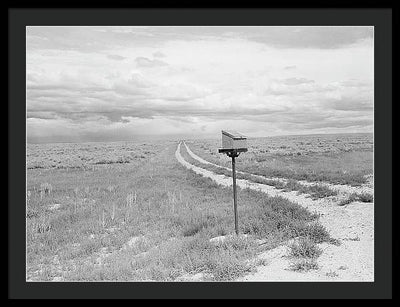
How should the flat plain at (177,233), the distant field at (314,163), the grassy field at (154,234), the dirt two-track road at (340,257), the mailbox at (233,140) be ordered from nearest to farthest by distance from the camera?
the dirt two-track road at (340,257), the flat plain at (177,233), the grassy field at (154,234), the mailbox at (233,140), the distant field at (314,163)

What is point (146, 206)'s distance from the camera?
43.4 ft

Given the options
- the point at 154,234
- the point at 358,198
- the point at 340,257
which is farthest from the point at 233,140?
the point at 358,198

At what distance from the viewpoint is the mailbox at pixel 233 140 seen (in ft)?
26.4

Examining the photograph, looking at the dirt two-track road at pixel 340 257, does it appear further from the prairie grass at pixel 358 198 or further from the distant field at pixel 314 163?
the distant field at pixel 314 163

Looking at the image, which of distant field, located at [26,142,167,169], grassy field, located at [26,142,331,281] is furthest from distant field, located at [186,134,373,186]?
distant field, located at [26,142,167,169]

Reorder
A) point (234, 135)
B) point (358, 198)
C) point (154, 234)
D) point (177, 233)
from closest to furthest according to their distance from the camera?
point (234, 135) → point (177, 233) → point (154, 234) → point (358, 198)

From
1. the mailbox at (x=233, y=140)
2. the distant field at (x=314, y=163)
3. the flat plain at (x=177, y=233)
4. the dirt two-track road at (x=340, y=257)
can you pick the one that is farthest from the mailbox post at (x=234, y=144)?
the distant field at (x=314, y=163)

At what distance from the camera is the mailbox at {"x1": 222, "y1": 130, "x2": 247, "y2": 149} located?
→ 26.4 ft

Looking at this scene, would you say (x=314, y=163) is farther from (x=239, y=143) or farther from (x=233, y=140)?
(x=233, y=140)

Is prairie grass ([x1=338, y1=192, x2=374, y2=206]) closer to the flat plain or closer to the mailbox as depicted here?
the flat plain

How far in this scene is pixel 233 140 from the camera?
8.05 metres

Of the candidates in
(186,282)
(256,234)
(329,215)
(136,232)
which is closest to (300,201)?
(329,215)

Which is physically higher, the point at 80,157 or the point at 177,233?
the point at 80,157

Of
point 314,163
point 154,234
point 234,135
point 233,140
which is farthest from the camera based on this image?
point 314,163
